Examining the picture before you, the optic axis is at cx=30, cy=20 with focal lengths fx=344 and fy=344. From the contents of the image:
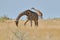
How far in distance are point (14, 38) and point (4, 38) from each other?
5.38 ft

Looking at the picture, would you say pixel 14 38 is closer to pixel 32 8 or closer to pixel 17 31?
pixel 17 31

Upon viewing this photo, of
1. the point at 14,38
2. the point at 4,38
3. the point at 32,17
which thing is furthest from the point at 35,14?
the point at 14,38

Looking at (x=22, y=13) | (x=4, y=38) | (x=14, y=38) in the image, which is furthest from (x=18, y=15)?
(x=14, y=38)

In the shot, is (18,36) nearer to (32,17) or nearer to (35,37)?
(35,37)

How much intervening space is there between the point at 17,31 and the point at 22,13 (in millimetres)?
10137

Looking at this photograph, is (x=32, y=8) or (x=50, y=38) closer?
(x=50, y=38)

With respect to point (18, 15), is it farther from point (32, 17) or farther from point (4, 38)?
point (4, 38)

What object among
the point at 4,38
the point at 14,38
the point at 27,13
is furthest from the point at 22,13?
the point at 14,38

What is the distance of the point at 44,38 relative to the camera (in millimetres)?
12984

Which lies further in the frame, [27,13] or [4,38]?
[27,13]

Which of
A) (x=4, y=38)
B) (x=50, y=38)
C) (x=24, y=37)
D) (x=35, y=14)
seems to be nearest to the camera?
(x=24, y=37)

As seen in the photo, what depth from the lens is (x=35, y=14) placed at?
73.0ft

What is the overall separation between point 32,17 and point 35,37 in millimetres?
9055

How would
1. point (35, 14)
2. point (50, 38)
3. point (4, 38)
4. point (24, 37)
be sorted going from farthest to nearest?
point (35, 14)
point (4, 38)
point (50, 38)
point (24, 37)
